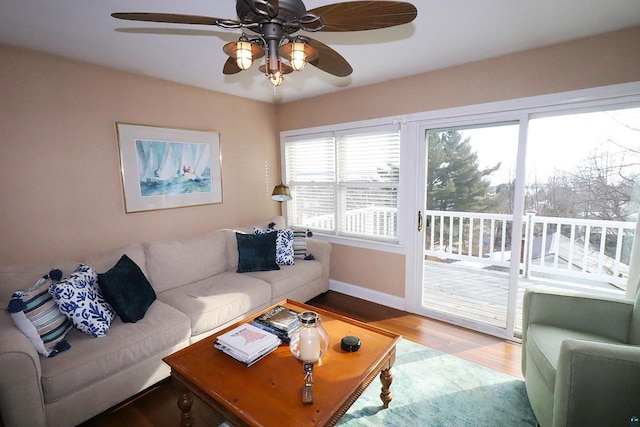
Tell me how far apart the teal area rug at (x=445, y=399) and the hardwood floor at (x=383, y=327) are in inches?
7.9

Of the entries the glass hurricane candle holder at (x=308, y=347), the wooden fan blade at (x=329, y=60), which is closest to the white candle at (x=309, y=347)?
the glass hurricane candle holder at (x=308, y=347)

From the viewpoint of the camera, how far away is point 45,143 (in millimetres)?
2328

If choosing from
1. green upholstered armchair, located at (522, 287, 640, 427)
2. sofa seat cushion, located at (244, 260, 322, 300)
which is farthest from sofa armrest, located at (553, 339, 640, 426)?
sofa seat cushion, located at (244, 260, 322, 300)

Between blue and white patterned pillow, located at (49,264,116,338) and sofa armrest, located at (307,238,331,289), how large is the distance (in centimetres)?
206

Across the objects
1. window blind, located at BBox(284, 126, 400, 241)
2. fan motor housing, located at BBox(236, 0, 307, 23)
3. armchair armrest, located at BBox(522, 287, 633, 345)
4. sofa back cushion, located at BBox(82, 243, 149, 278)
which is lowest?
armchair armrest, located at BBox(522, 287, 633, 345)

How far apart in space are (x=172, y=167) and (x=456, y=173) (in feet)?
9.86

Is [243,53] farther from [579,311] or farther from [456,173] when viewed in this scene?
[456,173]

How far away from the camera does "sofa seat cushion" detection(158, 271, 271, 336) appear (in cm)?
233

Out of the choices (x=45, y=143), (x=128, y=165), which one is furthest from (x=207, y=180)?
(x=45, y=143)

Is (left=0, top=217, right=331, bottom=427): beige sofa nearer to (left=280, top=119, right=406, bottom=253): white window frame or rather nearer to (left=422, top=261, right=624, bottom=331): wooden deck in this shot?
(left=280, top=119, right=406, bottom=253): white window frame

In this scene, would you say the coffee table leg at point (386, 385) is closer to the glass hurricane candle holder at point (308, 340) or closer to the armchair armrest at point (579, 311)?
the glass hurricane candle holder at point (308, 340)

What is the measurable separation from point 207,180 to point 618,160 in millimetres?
3908

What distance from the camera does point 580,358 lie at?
51.8 inches

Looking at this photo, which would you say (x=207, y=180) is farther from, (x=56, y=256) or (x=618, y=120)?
(x=618, y=120)
